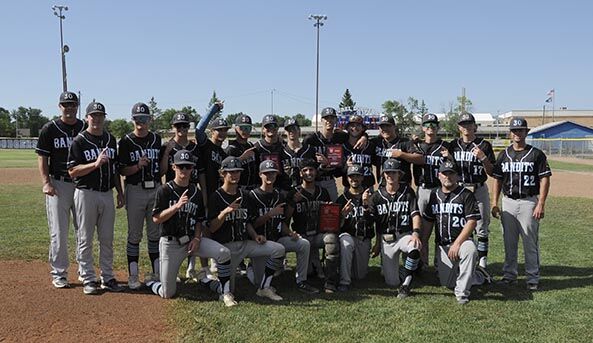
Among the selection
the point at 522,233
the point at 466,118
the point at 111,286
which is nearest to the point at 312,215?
the point at 466,118

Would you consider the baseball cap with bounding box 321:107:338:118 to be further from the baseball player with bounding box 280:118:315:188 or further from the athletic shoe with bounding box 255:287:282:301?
the athletic shoe with bounding box 255:287:282:301

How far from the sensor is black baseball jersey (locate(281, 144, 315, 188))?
6.43 metres

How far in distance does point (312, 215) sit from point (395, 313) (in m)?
1.64

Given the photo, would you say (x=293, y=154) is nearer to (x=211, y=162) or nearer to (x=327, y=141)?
(x=327, y=141)

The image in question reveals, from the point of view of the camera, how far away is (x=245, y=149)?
654 centimetres

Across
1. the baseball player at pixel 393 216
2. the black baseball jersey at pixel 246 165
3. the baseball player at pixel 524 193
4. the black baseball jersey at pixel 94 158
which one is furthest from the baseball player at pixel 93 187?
the baseball player at pixel 524 193

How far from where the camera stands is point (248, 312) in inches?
199

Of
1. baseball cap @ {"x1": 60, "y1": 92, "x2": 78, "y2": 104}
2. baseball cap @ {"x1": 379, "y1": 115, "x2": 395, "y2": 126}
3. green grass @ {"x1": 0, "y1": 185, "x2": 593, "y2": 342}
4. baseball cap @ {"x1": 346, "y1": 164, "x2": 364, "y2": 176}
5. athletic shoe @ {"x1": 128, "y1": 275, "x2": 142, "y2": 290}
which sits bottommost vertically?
green grass @ {"x1": 0, "y1": 185, "x2": 593, "y2": 342}

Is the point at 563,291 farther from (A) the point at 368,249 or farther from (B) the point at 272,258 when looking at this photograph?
(B) the point at 272,258

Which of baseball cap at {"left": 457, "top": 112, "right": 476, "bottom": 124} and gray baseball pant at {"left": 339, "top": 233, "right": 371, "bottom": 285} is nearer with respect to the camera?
gray baseball pant at {"left": 339, "top": 233, "right": 371, "bottom": 285}

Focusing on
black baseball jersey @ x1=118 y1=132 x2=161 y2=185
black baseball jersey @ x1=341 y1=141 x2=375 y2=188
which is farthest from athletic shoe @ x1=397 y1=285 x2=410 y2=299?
black baseball jersey @ x1=118 y1=132 x2=161 y2=185

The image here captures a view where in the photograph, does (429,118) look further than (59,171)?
Yes

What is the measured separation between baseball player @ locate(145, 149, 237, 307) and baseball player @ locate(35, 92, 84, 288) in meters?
1.15

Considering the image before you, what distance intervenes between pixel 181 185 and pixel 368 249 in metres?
2.58
